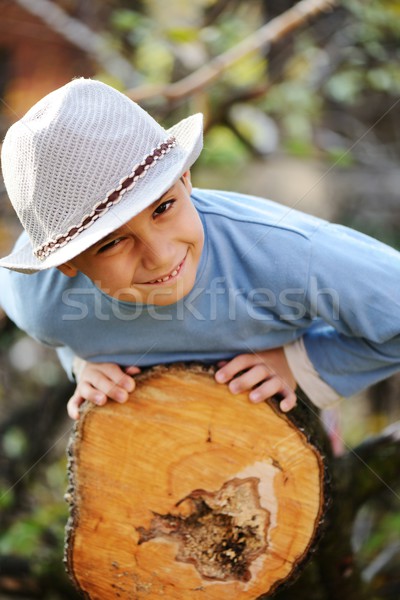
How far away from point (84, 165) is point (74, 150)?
1.2 inches

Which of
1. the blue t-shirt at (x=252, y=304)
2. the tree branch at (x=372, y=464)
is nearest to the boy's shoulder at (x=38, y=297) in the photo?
the blue t-shirt at (x=252, y=304)

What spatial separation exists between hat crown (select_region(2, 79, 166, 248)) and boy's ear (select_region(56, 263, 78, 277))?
11 centimetres

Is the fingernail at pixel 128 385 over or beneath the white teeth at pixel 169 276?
beneath

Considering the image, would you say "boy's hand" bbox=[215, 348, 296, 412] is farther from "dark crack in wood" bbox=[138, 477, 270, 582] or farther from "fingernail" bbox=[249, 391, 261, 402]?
"dark crack in wood" bbox=[138, 477, 270, 582]

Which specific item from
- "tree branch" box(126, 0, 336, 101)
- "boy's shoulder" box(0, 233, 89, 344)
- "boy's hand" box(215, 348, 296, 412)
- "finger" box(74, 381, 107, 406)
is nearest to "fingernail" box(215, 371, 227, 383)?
"boy's hand" box(215, 348, 296, 412)

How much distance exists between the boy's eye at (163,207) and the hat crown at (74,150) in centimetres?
9

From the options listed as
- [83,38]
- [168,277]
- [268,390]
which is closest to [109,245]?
[168,277]

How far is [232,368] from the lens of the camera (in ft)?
4.92

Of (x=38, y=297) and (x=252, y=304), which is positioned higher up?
(x=38, y=297)

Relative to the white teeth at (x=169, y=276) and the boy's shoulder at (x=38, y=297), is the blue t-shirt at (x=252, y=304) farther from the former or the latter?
the white teeth at (x=169, y=276)

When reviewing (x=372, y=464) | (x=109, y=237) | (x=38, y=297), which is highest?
(x=109, y=237)

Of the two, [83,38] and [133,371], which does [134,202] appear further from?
[83,38]

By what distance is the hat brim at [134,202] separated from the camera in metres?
1.21

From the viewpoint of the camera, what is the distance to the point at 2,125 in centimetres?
376
